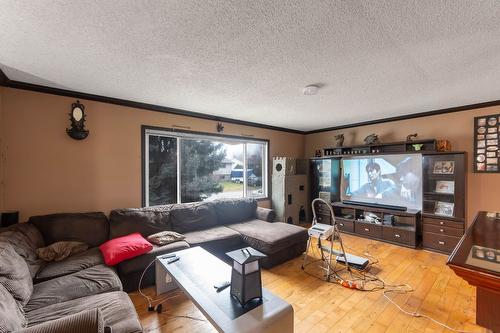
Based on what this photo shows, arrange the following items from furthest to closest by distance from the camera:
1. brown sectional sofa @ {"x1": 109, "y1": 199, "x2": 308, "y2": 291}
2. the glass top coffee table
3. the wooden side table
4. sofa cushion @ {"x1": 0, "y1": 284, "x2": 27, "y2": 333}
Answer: brown sectional sofa @ {"x1": 109, "y1": 199, "x2": 308, "y2": 291} < the glass top coffee table < sofa cushion @ {"x1": 0, "y1": 284, "x2": 27, "y2": 333} < the wooden side table

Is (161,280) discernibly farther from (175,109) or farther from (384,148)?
(384,148)

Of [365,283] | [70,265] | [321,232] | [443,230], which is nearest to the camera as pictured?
[70,265]

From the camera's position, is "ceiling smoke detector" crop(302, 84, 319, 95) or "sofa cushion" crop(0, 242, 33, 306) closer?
"sofa cushion" crop(0, 242, 33, 306)

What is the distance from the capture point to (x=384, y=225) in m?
3.88

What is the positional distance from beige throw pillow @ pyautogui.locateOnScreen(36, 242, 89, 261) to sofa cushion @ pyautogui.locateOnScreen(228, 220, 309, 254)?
1.93 metres

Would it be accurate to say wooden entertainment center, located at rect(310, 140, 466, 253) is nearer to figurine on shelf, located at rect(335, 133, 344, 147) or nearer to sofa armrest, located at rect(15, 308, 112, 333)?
figurine on shelf, located at rect(335, 133, 344, 147)

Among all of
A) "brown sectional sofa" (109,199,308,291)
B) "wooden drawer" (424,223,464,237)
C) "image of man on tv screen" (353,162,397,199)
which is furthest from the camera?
"image of man on tv screen" (353,162,397,199)

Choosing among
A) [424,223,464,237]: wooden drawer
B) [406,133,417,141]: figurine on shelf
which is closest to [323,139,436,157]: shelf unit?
[406,133,417,141]: figurine on shelf

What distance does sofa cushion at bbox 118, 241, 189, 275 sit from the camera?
2.22m

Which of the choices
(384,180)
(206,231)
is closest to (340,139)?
(384,180)

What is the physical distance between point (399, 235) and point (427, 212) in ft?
1.89

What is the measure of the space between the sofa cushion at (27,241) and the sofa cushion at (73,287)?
1.08ft

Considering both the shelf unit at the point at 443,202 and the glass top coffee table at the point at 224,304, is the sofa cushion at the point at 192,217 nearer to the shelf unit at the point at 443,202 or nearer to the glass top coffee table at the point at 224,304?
the glass top coffee table at the point at 224,304

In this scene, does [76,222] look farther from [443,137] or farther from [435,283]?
[443,137]
